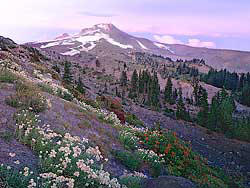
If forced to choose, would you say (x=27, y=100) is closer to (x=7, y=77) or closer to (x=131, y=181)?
(x=7, y=77)

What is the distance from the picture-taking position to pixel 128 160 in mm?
9945

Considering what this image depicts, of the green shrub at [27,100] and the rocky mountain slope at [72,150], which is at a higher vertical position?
the green shrub at [27,100]

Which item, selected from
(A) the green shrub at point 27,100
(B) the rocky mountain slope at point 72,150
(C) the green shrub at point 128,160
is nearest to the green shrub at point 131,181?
(B) the rocky mountain slope at point 72,150

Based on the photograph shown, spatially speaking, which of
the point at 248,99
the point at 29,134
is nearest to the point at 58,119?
the point at 29,134

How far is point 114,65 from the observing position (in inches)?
6462

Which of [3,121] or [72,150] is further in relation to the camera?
[3,121]

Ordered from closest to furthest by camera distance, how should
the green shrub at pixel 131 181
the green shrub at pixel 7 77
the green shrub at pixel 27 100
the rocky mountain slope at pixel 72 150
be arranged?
the rocky mountain slope at pixel 72 150 → the green shrub at pixel 131 181 → the green shrub at pixel 27 100 → the green shrub at pixel 7 77

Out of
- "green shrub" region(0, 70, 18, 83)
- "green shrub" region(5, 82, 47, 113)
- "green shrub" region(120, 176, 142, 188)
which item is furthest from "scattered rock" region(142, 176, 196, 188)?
"green shrub" region(0, 70, 18, 83)

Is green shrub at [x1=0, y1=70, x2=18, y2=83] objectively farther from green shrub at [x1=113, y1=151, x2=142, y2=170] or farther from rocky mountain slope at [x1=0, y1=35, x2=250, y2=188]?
green shrub at [x1=113, y1=151, x2=142, y2=170]

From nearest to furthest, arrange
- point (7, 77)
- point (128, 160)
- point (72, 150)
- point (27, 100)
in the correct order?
point (72, 150) < point (128, 160) < point (27, 100) < point (7, 77)

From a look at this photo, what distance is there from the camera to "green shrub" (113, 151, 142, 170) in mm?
9891

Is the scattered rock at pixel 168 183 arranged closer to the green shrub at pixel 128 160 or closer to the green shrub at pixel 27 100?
the green shrub at pixel 128 160

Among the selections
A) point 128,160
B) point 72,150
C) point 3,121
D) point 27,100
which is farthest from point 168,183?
point 27,100

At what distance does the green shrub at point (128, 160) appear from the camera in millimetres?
9891
